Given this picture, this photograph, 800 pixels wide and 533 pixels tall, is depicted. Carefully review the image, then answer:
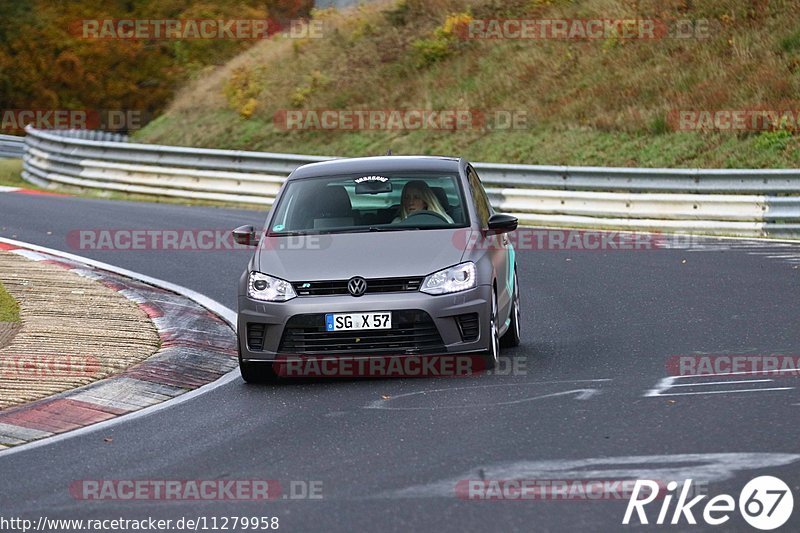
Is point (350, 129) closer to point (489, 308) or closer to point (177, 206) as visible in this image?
point (177, 206)

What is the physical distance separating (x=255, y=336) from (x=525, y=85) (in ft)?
76.3

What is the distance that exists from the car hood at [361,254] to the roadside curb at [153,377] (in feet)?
3.62

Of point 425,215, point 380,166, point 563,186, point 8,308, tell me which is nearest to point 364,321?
point 425,215

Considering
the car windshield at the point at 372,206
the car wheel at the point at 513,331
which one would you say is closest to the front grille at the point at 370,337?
the car windshield at the point at 372,206

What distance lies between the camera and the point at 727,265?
54.8ft

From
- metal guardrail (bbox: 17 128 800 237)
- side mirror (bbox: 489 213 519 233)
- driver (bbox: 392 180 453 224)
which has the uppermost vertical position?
driver (bbox: 392 180 453 224)

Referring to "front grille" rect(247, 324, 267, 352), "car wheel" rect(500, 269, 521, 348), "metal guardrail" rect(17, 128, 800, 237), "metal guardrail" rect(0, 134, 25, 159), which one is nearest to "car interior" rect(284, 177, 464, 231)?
"car wheel" rect(500, 269, 521, 348)

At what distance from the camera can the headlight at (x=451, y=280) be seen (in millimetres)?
10039

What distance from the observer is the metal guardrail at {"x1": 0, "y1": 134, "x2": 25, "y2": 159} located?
42969 mm

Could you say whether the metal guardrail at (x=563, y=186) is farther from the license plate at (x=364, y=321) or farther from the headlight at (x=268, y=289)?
the headlight at (x=268, y=289)

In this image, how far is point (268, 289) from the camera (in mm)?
10203

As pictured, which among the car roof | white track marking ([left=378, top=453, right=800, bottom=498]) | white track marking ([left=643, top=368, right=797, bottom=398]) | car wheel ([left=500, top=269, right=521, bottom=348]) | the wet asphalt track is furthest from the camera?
car wheel ([left=500, top=269, right=521, bottom=348])

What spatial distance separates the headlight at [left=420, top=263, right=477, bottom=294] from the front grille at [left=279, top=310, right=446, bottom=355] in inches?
8.4

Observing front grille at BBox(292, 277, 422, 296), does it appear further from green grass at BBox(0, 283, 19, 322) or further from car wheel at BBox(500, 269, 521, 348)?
green grass at BBox(0, 283, 19, 322)
